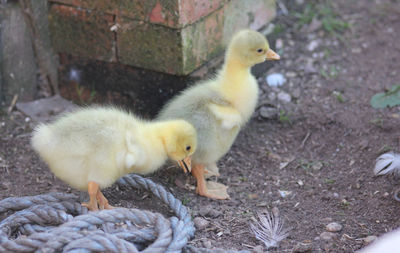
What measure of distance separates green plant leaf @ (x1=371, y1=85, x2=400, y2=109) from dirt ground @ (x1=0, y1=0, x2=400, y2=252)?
101mm

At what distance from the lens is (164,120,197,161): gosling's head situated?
3.03m

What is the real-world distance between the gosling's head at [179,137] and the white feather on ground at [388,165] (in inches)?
49.2

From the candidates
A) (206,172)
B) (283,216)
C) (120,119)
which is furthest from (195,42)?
(283,216)

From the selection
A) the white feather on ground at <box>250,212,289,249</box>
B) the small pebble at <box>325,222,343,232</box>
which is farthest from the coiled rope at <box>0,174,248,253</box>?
the small pebble at <box>325,222,343,232</box>

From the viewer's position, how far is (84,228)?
271 cm

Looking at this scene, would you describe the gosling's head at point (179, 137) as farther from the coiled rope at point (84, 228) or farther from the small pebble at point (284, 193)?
the small pebble at point (284, 193)

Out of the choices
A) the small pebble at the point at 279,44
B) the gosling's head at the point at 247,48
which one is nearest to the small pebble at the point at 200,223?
the gosling's head at the point at 247,48

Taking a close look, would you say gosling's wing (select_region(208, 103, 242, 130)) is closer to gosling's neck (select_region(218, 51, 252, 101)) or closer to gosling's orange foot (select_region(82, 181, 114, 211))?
gosling's neck (select_region(218, 51, 252, 101))

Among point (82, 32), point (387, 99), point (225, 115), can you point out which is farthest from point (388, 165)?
point (82, 32)

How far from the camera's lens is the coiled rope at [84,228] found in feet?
8.35

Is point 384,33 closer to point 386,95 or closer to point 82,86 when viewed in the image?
point 386,95

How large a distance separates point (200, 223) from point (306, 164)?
1.08 m

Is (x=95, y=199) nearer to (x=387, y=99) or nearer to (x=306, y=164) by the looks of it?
(x=306, y=164)

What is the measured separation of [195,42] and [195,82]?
302 mm
